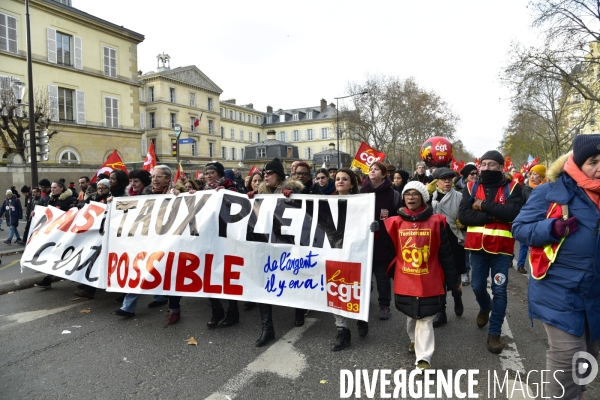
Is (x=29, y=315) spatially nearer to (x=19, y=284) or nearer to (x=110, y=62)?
(x=19, y=284)

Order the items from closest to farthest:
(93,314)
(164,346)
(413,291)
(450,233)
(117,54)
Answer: (413,291) → (164,346) → (450,233) → (93,314) → (117,54)

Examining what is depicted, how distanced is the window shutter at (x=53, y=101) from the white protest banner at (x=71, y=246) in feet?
78.2

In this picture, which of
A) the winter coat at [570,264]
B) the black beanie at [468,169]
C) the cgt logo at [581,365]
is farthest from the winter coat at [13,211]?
the cgt logo at [581,365]

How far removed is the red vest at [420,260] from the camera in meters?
3.43

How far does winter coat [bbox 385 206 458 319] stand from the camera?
3375 millimetres

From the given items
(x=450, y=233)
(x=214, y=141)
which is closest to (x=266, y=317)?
(x=450, y=233)

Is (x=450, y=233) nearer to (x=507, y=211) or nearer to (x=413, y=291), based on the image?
(x=507, y=211)

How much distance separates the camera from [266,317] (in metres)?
4.08

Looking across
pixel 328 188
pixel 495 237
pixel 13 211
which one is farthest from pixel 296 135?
pixel 495 237

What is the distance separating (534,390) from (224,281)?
3.07 m

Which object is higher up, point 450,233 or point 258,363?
point 450,233

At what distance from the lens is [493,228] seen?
12.2 ft

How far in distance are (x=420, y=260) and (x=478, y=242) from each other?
78cm

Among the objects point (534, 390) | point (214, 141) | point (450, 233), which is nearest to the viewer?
point (534, 390)
